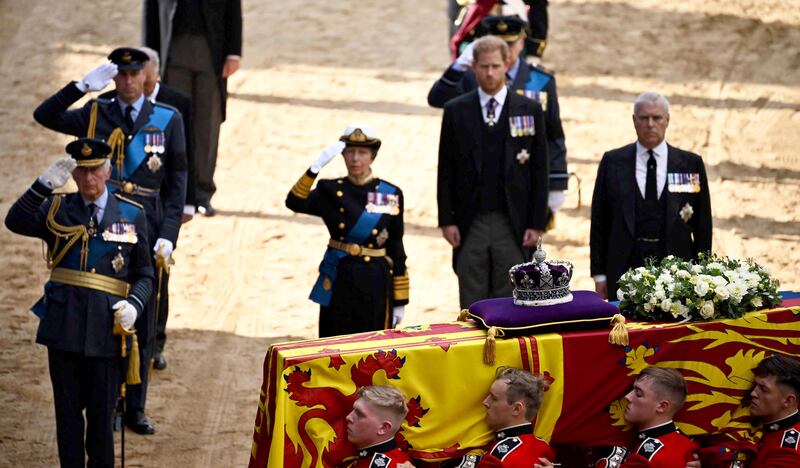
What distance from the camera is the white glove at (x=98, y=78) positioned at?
8.62m

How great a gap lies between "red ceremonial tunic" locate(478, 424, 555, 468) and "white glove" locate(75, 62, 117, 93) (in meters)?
3.28

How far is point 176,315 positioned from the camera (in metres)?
11.0

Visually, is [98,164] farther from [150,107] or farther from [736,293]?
[736,293]

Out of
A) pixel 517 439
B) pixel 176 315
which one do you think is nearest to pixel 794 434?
pixel 517 439

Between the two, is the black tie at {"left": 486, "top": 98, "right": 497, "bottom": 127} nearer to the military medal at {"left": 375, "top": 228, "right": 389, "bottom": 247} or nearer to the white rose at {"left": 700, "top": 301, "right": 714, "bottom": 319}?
the military medal at {"left": 375, "top": 228, "right": 389, "bottom": 247}

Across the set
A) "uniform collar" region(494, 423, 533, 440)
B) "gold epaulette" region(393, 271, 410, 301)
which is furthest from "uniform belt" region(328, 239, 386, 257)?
"uniform collar" region(494, 423, 533, 440)

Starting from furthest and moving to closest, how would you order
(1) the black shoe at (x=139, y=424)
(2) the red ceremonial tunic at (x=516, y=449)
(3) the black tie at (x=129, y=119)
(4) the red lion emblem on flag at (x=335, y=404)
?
(3) the black tie at (x=129, y=119) → (1) the black shoe at (x=139, y=424) → (2) the red ceremonial tunic at (x=516, y=449) → (4) the red lion emblem on flag at (x=335, y=404)

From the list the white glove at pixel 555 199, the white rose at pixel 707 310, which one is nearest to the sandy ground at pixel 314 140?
the white glove at pixel 555 199

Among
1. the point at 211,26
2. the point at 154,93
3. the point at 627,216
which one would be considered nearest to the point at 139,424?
the point at 154,93

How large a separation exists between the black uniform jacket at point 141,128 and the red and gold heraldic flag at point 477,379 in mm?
2477

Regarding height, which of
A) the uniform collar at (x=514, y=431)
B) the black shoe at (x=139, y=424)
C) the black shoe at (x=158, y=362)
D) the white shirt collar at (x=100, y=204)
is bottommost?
the black shoe at (x=139, y=424)

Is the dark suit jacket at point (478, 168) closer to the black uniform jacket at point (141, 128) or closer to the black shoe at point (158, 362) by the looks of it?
the black uniform jacket at point (141, 128)

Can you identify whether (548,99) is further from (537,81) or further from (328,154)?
(328,154)

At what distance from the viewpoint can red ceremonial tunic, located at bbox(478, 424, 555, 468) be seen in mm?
6715
